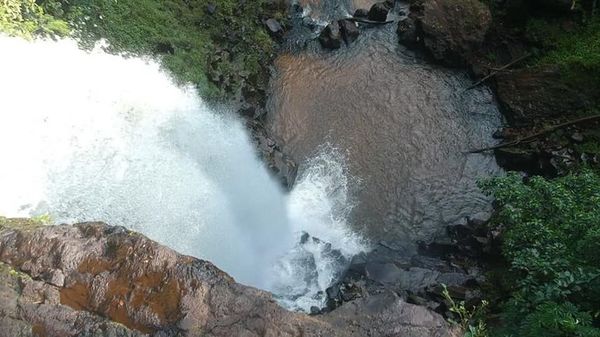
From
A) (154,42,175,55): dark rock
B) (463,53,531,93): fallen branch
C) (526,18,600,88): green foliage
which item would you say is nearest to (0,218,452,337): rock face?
(154,42,175,55): dark rock

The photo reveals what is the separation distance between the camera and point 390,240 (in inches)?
460

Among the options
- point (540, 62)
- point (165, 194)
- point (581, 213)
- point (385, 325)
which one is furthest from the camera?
Answer: point (540, 62)

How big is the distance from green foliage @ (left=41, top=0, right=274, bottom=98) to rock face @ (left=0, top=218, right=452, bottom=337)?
6866 mm

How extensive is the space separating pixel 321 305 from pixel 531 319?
536cm

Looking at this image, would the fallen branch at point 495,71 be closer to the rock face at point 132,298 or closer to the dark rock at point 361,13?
the dark rock at point 361,13

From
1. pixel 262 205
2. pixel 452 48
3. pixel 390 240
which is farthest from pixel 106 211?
pixel 452 48

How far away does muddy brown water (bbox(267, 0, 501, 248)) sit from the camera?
12.3 meters

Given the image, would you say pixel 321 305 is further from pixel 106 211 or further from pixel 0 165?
pixel 0 165

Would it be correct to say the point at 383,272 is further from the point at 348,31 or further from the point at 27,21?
the point at 27,21

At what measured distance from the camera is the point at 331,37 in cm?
1564

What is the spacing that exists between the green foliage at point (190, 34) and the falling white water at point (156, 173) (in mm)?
607

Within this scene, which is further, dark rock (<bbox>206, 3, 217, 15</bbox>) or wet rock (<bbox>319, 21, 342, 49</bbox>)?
wet rock (<bbox>319, 21, 342, 49</bbox>)

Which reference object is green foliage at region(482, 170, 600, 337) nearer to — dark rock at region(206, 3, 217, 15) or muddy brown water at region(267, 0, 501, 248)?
muddy brown water at region(267, 0, 501, 248)

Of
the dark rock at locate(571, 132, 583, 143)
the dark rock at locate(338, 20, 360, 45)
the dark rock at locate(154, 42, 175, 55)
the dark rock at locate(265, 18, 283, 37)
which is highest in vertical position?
the dark rock at locate(338, 20, 360, 45)
